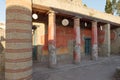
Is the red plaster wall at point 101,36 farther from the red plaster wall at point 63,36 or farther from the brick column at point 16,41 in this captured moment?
the brick column at point 16,41

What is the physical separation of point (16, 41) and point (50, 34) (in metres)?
3.64

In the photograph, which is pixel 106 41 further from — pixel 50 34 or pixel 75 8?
pixel 50 34

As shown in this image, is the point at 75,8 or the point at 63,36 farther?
the point at 63,36

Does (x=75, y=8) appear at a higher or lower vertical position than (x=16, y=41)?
higher

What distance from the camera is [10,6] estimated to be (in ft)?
19.9

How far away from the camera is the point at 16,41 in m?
5.98

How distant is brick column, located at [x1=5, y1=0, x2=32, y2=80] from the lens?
5938mm

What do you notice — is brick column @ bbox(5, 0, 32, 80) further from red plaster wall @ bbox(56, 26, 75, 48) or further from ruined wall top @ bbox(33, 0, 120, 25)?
red plaster wall @ bbox(56, 26, 75, 48)

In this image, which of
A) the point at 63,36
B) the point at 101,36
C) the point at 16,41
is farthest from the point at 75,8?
the point at 16,41

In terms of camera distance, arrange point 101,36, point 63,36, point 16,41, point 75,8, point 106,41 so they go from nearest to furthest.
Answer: point 16,41 → point 75,8 → point 63,36 → point 106,41 → point 101,36

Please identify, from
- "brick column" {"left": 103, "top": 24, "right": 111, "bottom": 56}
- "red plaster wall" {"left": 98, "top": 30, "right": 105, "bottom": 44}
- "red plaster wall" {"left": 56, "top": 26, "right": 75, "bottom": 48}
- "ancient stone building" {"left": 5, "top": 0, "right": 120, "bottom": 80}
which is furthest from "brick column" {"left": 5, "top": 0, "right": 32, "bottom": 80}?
"red plaster wall" {"left": 98, "top": 30, "right": 105, "bottom": 44}

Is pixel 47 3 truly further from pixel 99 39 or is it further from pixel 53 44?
pixel 99 39

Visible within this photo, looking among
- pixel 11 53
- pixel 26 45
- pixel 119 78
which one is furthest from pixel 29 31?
pixel 119 78

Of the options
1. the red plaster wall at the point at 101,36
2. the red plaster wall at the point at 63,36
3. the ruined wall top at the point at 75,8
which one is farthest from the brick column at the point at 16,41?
the red plaster wall at the point at 101,36
